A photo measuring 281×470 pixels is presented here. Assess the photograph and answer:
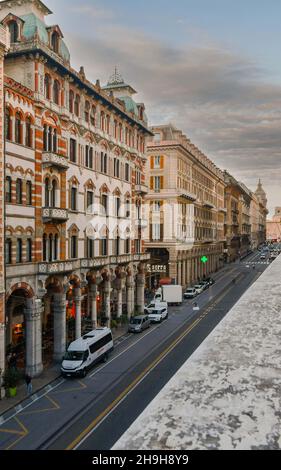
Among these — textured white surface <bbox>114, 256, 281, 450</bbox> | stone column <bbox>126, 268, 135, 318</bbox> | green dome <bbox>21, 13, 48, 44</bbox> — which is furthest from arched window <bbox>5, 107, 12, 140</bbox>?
stone column <bbox>126, 268, 135, 318</bbox>

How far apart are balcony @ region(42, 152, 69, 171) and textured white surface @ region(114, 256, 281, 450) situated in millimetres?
31540

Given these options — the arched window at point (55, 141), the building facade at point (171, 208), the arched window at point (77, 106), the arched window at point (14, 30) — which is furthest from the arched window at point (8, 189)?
the building facade at point (171, 208)

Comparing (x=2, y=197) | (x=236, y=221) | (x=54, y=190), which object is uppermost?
(x=236, y=221)

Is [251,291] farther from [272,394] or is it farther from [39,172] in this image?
[39,172]

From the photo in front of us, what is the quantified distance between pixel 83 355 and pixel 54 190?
15499mm

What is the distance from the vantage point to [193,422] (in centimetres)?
538

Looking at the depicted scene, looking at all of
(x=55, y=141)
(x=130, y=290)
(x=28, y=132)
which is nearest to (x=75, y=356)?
(x=28, y=132)

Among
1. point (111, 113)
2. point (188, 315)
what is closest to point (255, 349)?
point (111, 113)

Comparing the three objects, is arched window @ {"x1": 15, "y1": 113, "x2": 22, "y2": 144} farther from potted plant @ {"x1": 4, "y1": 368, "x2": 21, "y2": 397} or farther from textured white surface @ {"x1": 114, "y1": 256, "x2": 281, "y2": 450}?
textured white surface @ {"x1": 114, "y1": 256, "x2": 281, "y2": 450}

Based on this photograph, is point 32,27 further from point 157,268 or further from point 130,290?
point 157,268

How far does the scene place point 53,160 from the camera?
37.8 metres

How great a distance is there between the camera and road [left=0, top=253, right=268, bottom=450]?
24267mm

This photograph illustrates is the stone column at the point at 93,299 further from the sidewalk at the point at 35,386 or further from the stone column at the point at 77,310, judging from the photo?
the sidewalk at the point at 35,386

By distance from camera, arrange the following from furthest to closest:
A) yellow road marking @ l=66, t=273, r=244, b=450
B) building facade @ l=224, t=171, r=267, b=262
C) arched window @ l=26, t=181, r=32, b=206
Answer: building facade @ l=224, t=171, r=267, b=262 → arched window @ l=26, t=181, r=32, b=206 → yellow road marking @ l=66, t=273, r=244, b=450
